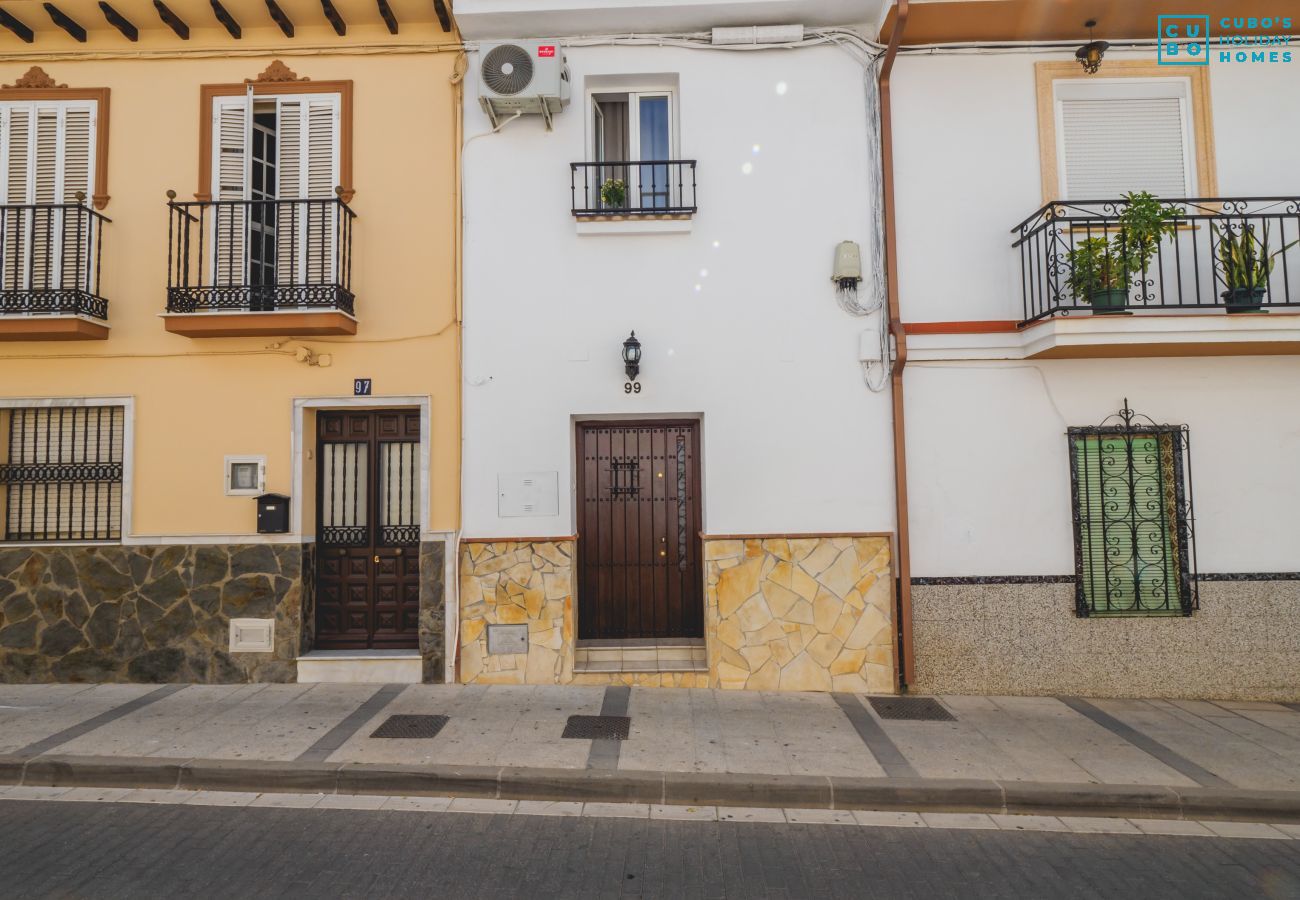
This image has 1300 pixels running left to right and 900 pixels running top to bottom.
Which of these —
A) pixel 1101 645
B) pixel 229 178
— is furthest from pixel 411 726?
pixel 1101 645

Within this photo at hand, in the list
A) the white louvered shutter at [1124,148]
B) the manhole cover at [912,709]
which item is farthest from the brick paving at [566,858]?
the white louvered shutter at [1124,148]

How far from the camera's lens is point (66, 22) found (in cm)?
708

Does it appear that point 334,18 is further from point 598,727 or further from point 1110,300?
point 1110,300

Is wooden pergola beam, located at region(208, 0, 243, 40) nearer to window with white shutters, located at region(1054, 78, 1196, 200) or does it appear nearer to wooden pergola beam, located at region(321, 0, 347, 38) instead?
wooden pergola beam, located at region(321, 0, 347, 38)

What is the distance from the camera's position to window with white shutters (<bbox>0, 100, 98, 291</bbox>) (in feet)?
→ 23.5

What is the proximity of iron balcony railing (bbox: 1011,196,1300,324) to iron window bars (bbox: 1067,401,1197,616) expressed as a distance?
47.6 inches

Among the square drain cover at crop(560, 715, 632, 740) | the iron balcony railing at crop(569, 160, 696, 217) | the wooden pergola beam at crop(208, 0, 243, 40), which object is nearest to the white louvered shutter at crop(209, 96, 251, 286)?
the wooden pergola beam at crop(208, 0, 243, 40)

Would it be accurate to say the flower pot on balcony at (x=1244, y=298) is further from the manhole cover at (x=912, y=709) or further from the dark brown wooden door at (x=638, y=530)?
the dark brown wooden door at (x=638, y=530)

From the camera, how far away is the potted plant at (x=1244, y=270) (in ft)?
21.0

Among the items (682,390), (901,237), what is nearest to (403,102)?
(682,390)

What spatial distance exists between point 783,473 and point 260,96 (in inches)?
259

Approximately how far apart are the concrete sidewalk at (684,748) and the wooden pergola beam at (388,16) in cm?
656

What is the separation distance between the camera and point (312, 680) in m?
6.98

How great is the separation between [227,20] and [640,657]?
24.8 ft
